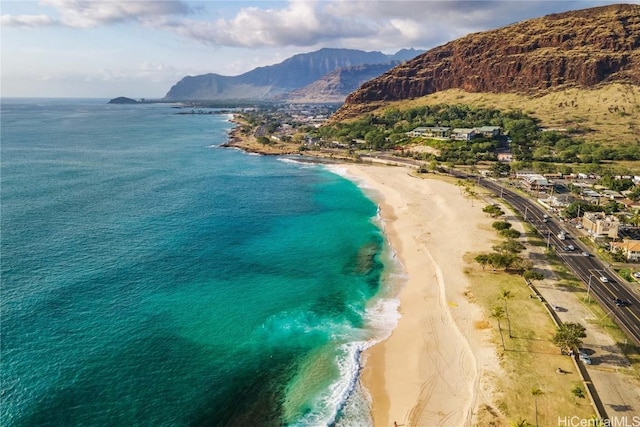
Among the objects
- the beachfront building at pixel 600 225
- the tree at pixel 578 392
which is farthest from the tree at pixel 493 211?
the tree at pixel 578 392

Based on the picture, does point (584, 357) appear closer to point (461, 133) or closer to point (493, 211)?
point (493, 211)

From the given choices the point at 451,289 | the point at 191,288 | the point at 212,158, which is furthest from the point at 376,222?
the point at 212,158

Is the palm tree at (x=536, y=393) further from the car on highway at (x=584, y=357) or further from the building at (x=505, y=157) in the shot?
the building at (x=505, y=157)

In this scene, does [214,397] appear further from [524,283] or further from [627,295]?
[627,295]

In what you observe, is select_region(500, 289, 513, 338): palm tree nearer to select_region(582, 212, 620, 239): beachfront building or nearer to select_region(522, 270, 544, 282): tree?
select_region(522, 270, 544, 282): tree

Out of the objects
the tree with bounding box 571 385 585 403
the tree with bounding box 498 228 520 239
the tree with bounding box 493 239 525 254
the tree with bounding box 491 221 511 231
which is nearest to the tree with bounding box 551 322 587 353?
the tree with bounding box 571 385 585 403
